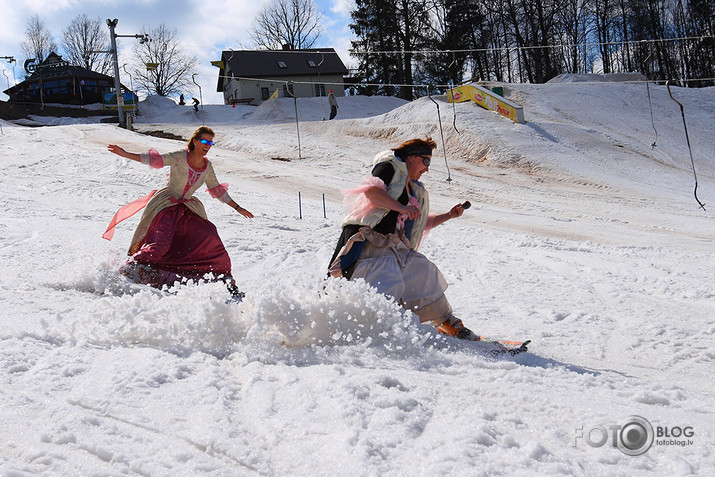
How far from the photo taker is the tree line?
132ft

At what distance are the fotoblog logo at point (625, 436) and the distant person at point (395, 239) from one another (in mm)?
1533

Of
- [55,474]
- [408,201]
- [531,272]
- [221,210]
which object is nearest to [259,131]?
[221,210]

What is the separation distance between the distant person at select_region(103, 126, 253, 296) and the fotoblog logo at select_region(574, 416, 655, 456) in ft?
11.3

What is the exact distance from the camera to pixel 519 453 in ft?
7.03

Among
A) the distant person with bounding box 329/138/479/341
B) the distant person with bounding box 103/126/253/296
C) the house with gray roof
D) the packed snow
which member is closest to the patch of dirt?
the packed snow

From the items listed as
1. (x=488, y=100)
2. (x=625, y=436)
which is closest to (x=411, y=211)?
(x=625, y=436)

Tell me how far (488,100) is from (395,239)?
18818mm

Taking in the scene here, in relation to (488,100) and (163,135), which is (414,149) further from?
(163,135)

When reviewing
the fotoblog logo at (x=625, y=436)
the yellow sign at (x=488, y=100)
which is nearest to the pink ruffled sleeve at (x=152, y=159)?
the fotoblog logo at (x=625, y=436)

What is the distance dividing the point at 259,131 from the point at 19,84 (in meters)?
33.1

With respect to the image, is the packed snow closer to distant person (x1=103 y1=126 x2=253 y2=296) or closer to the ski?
the ski

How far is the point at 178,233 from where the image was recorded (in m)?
5.30

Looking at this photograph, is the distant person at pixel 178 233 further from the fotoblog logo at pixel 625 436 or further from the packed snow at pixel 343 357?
the fotoblog logo at pixel 625 436

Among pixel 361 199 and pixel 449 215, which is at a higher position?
pixel 361 199
